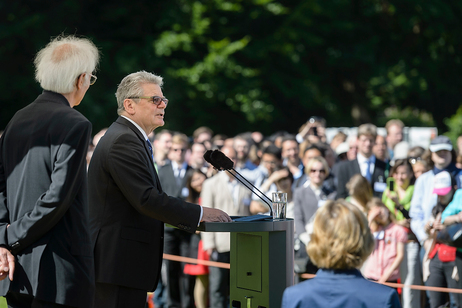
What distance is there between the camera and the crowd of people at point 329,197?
6605 mm

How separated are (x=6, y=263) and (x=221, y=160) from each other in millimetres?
1243

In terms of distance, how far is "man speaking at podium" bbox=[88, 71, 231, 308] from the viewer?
3488mm

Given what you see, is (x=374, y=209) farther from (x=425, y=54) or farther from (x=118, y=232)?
(x=425, y=54)

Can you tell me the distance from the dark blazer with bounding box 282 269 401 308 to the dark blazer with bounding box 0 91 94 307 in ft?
3.29

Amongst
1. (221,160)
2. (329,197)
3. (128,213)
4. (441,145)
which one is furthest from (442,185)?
(128,213)

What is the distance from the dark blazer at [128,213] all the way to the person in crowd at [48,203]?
417 mm

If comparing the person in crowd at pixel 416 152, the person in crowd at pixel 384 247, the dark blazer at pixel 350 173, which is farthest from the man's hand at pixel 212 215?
the person in crowd at pixel 416 152

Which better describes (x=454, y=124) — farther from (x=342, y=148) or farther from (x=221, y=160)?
(x=221, y=160)

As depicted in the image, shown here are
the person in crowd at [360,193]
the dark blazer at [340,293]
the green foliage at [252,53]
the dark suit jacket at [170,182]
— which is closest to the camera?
the dark blazer at [340,293]

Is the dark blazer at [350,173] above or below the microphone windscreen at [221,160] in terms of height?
above

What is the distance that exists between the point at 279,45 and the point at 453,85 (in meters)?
6.41

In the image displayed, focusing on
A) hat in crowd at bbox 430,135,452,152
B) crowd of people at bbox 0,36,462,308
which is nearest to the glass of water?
crowd of people at bbox 0,36,462,308

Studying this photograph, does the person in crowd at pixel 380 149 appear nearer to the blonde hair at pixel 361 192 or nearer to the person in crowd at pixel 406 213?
the person in crowd at pixel 406 213

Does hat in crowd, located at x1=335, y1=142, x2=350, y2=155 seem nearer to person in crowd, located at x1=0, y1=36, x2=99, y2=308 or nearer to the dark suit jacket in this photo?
the dark suit jacket
